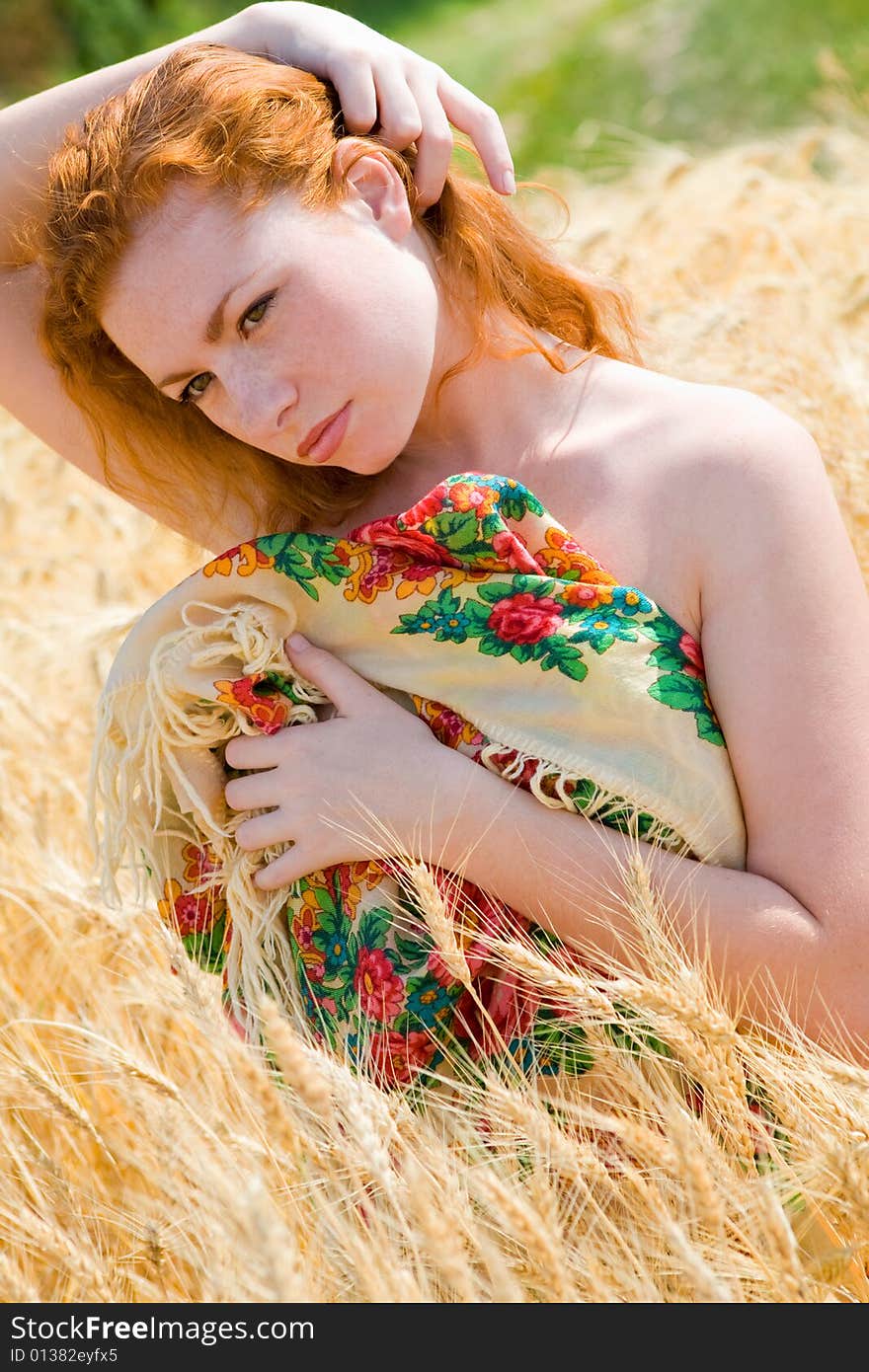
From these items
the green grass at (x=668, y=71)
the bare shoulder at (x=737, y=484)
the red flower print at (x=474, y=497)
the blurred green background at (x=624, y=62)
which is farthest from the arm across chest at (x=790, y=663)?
the green grass at (x=668, y=71)

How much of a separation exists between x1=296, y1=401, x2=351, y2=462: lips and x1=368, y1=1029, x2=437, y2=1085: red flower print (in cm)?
73

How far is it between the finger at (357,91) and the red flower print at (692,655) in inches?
31.5

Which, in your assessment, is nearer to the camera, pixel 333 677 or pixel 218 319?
pixel 218 319

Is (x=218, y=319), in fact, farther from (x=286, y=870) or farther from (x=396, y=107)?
(x=286, y=870)

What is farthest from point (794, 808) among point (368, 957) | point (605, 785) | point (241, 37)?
point (241, 37)

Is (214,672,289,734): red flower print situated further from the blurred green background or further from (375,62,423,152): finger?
the blurred green background

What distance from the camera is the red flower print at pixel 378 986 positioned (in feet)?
5.18

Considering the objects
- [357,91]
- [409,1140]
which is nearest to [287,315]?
[357,91]

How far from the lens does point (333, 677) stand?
66.0 inches

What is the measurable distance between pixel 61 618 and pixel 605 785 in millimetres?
1648

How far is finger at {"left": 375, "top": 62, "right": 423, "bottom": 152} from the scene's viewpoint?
170 cm

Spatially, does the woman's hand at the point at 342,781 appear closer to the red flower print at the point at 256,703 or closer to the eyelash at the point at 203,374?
the red flower print at the point at 256,703

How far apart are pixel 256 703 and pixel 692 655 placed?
560 millimetres
